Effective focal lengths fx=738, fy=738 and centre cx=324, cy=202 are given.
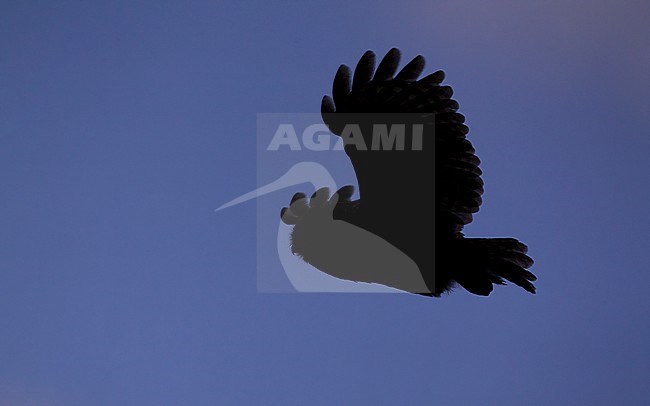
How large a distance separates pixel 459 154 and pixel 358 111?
854 millimetres

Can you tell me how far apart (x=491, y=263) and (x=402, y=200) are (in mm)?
942

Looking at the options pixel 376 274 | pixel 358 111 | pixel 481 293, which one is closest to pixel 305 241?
pixel 376 274

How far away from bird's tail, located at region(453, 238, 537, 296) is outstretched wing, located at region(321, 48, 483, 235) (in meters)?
0.26

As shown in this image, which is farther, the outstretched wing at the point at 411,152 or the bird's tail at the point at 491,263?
the bird's tail at the point at 491,263

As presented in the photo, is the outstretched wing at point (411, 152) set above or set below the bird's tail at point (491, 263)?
above

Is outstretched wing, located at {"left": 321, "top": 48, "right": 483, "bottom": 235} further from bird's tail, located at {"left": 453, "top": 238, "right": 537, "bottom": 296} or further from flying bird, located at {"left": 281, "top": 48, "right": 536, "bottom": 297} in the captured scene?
bird's tail, located at {"left": 453, "top": 238, "right": 537, "bottom": 296}

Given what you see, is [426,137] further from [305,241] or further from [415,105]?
[305,241]

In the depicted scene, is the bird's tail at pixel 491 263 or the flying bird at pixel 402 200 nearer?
the flying bird at pixel 402 200

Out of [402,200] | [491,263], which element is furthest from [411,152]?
[491,263]

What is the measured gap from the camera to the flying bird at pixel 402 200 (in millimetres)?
5320

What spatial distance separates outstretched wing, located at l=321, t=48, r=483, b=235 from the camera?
5.29 metres

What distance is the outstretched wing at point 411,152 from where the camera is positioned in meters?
5.29

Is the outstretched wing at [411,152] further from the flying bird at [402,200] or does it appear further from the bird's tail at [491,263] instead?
the bird's tail at [491,263]

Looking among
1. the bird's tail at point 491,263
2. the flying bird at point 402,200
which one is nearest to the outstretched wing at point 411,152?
the flying bird at point 402,200
